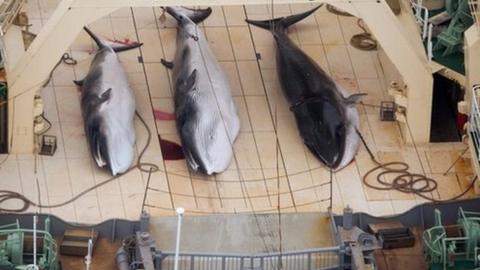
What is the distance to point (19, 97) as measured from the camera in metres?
26.7

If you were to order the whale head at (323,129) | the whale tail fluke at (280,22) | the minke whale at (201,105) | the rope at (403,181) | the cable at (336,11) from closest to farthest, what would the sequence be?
the rope at (403,181) < the minke whale at (201,105) < the whale head at (323,129) < the whale tail fluke at (280,22) < the cable at (336,11)

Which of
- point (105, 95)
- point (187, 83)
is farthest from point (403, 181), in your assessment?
point (105, 95)

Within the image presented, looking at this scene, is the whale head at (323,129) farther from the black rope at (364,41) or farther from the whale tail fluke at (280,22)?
the whale tail fluke at (280,22)

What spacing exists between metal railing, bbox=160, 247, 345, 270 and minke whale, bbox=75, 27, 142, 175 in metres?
2.28

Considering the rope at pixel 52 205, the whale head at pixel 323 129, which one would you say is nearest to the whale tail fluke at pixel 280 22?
the whale head at pixel 323 129

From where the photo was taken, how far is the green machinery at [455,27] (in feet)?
91.8

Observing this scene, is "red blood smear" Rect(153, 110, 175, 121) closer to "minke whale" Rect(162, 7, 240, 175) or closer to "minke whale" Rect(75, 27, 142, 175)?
"minke whale" Rect(162, 7, 240, 175)

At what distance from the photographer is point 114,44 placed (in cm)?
2903

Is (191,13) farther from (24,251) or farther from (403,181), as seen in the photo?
(24,251)

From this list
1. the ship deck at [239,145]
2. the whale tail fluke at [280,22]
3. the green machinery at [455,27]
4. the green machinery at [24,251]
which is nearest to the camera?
the green machinery at [24,251]

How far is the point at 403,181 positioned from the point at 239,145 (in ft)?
7.49

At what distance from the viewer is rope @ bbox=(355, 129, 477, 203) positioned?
1040 inches

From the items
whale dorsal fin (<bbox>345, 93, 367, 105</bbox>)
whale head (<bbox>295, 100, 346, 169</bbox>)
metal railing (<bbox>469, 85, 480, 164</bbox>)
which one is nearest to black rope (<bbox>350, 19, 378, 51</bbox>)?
whale dorsal fin (<bbox>345, 93, 367, 105</bbox>)

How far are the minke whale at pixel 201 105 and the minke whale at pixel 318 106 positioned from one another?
882mm
